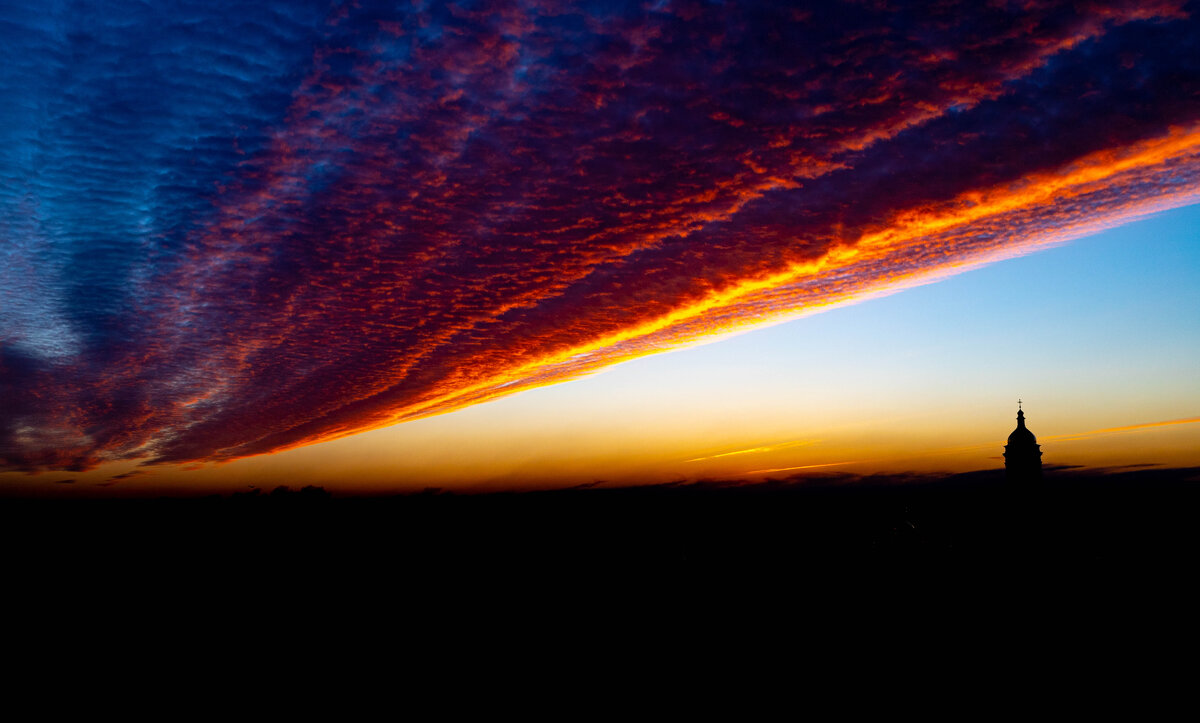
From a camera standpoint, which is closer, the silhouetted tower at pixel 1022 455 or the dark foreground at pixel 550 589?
the dark foreground at pixel 550 589

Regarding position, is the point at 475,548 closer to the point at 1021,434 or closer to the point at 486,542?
the point at 486,542

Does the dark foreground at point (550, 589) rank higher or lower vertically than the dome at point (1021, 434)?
lower

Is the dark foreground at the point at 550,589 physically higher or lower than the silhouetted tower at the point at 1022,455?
lower

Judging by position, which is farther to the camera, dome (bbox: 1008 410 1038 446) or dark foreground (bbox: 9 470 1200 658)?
dome (bbox: 1008 410 1038 446)

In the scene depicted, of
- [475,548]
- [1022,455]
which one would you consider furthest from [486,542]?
[1022,455]

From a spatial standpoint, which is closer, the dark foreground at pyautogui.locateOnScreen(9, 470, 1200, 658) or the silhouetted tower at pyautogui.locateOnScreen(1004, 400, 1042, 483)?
the dark foreground at pyautogui.locateOnScreen(9, 470, 1200, 658)

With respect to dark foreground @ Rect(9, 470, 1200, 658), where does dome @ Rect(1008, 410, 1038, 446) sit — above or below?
above

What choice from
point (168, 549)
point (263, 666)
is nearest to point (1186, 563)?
point (263, 666)

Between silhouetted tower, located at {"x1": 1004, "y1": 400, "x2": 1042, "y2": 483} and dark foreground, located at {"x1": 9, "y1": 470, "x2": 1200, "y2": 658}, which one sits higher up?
silhouetted tower, located at {"x1": 1004, "y1": 400, "x2": 1042, "y2": 483}

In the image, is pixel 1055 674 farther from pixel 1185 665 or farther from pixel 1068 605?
pixel 1068 605
